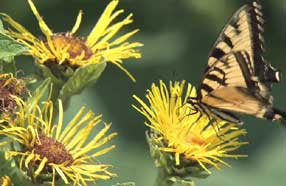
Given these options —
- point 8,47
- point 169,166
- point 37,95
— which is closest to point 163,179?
point 169,166

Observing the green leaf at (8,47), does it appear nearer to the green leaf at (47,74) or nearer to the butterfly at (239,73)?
the green leaf at (47,74)

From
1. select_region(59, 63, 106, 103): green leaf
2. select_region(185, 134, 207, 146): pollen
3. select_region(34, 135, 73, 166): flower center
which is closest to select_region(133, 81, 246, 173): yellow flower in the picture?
select_region(185, 134, 207, 146): pollen

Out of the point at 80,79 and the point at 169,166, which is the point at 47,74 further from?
the point at 169,166

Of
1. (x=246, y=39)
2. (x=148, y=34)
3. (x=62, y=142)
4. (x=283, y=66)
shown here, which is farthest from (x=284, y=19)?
(x=62, y=142)

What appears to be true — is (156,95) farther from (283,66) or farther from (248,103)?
(283,66)

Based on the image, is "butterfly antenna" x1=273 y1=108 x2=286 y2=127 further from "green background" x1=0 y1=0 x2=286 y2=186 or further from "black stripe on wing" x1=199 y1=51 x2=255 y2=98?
"green background" x1=0 y1=0 x2=286 y2=186
